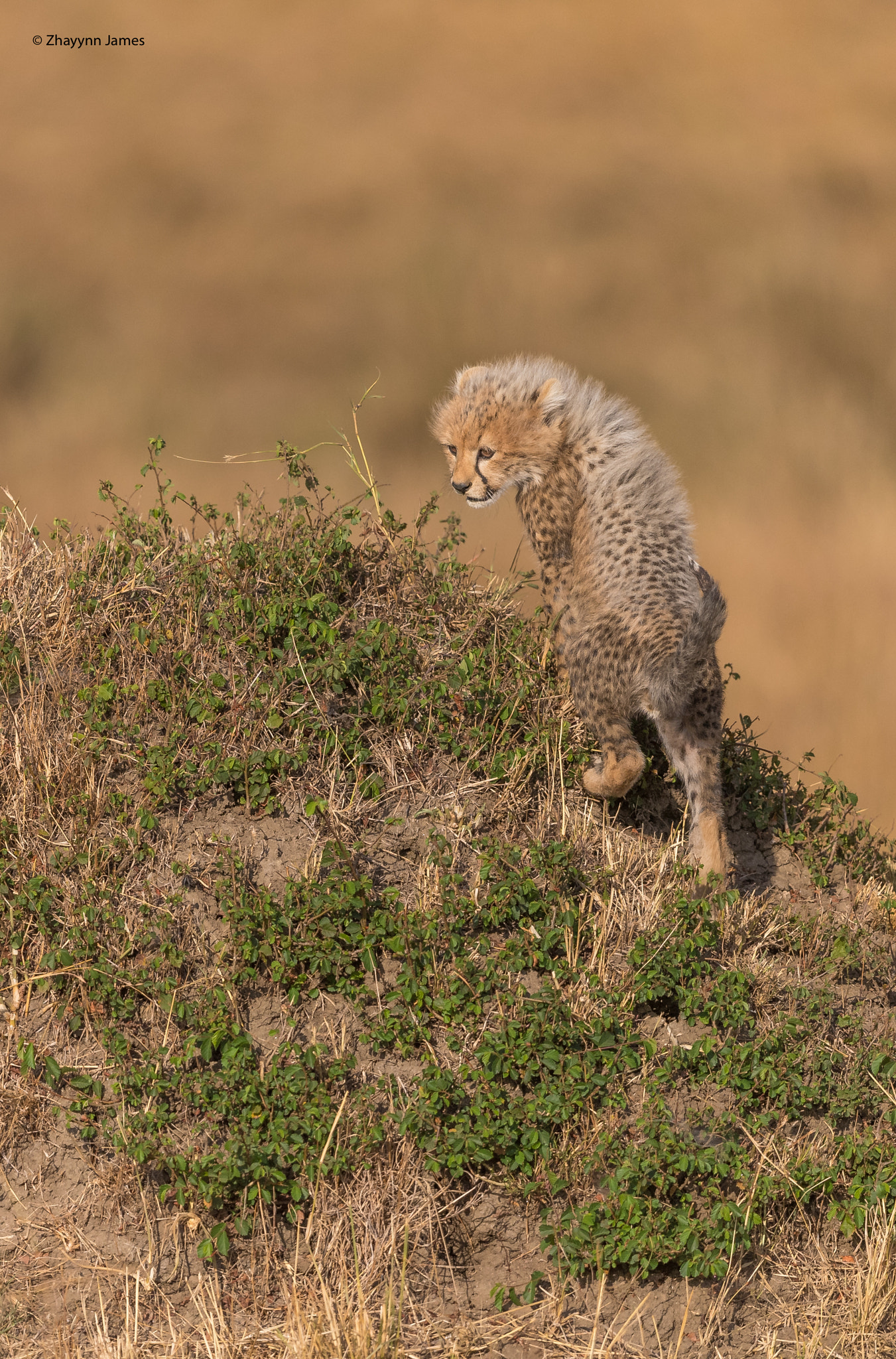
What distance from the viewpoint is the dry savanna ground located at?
11.6 ft

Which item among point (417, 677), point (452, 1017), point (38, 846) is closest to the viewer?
point (452, 1017)

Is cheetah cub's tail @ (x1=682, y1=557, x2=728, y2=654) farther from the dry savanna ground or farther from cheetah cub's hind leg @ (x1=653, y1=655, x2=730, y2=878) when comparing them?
the dry savanna ground

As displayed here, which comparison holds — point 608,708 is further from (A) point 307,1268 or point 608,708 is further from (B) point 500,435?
(A) point 307,1268

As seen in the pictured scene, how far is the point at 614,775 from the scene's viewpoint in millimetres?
4547

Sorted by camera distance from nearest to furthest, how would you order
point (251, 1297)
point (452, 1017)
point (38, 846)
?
point (251, 1297), point (452, 1017), point (38, 846)

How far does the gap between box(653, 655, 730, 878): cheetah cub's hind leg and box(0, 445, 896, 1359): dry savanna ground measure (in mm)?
172

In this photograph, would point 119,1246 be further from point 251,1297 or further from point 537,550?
point 537,550

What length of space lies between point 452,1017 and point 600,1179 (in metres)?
0.65

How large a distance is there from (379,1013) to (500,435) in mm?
2318

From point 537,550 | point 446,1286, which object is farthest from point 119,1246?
point 537,550

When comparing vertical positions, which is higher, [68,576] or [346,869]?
[68,576]

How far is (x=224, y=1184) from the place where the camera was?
351 centimetres

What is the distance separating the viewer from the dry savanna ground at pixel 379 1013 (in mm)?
3523

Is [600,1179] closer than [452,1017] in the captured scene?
Yes
